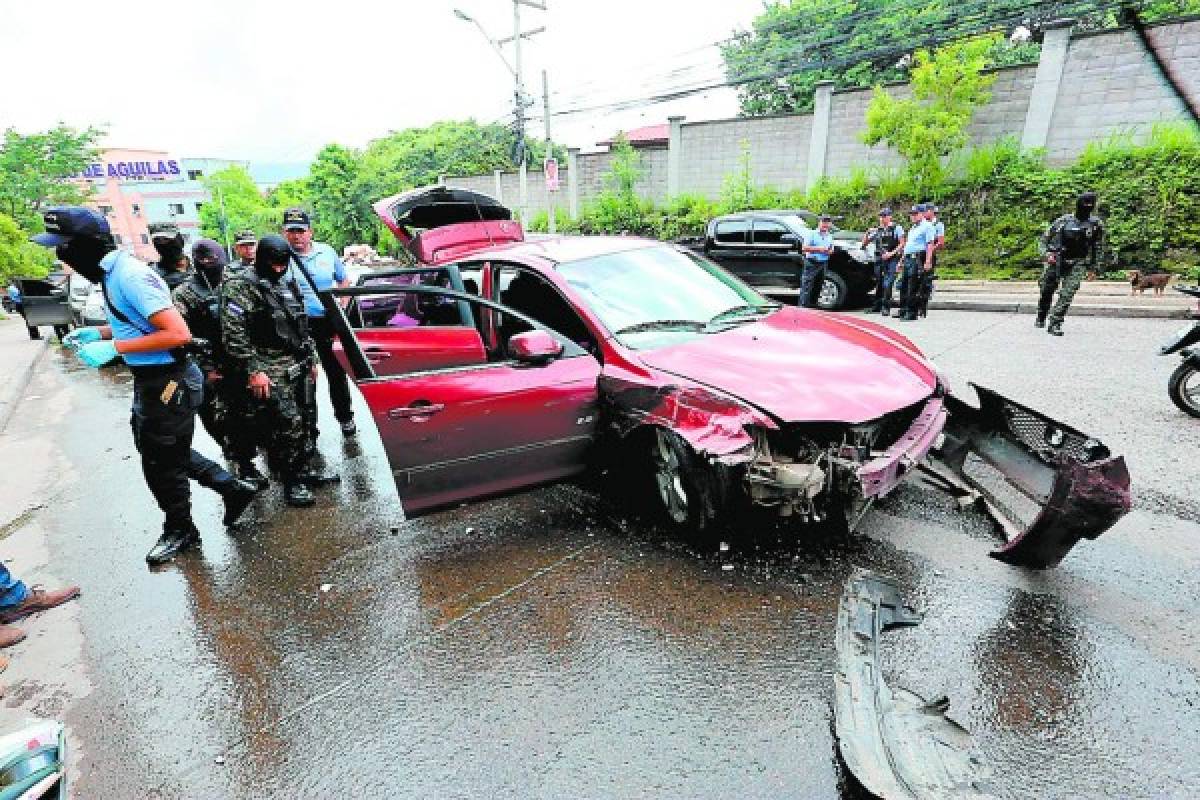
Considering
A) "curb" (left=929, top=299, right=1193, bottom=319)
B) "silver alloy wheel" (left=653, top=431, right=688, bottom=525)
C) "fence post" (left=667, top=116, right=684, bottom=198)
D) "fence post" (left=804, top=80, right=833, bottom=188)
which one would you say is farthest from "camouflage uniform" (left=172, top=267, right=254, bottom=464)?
"fence post" (left=667, top=116, right=684, bottom=198)

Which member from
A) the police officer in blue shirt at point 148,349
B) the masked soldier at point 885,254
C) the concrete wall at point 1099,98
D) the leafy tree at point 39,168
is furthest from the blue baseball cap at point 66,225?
the leafy tree at point 39,168

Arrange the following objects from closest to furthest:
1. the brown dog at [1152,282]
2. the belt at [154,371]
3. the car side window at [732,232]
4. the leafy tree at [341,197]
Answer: the belt at [154,371]
the brown dog at [1152,282]
the car side window at [732,232]
the leafy tree at [341,197]

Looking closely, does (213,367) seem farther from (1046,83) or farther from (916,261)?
(1046,83)

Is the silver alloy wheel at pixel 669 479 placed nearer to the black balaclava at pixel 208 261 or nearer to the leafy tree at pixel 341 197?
the black balaclava at pixel 208 261

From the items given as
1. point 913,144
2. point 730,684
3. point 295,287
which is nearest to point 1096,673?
point 730,684

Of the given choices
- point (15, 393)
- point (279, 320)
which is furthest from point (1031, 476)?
point (15, 393)

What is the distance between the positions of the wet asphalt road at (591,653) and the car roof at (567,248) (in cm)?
157

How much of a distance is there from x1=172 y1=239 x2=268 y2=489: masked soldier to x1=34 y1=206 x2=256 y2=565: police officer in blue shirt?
0.65m

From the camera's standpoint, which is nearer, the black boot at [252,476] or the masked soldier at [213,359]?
the masked soldier at [213,359]

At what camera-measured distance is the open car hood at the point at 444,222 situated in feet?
19.7

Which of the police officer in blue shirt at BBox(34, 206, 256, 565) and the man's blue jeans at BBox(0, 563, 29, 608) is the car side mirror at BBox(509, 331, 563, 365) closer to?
the police officer in blue shirt at BBox(34, 206, 256, 565)

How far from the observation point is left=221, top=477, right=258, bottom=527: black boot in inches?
152

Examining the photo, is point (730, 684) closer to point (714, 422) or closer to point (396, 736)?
point (714, 422)

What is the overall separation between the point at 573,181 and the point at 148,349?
20576 millimetres
